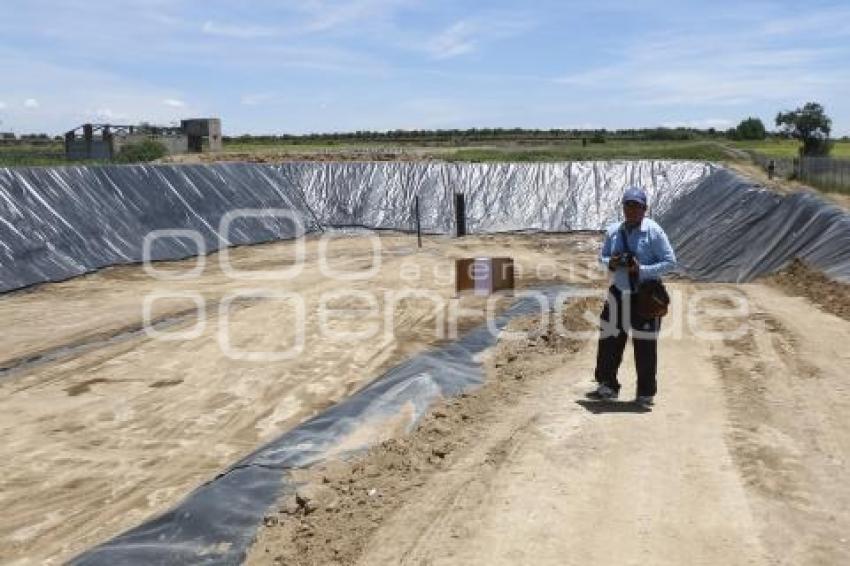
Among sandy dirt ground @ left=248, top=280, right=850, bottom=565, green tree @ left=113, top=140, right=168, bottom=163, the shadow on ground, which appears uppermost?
green tree @ left=113, top=140, right=168, bottom=163

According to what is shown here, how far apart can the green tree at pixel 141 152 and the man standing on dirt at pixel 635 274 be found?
4543 centimetres

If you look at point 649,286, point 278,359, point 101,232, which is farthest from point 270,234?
point 649,286

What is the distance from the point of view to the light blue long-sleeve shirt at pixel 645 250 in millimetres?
6539

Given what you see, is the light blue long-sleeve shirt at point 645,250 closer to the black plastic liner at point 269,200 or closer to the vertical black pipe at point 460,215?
the black plastic liner at point 269,200

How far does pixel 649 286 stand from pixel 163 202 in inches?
840

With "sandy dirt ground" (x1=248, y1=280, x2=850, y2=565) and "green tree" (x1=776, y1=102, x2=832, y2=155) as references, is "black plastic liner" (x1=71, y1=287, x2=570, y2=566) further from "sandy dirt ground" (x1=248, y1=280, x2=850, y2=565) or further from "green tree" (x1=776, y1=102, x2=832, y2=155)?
"green tree" (x1=776, y1=102, x2=832, y2=155)

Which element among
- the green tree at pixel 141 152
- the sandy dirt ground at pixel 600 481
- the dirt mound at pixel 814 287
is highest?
the green tree at pixel 141 152

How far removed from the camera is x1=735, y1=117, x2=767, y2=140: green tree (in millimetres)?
92500

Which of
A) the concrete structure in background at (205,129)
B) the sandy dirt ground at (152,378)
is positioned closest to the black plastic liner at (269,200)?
the sandy dirt ground at (152,378)

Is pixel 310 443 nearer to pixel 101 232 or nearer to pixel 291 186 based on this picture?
pixel 101 232

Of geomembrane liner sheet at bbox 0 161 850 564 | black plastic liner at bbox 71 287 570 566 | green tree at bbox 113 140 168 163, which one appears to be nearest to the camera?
black plastic liner at bbox 71 287 570 566

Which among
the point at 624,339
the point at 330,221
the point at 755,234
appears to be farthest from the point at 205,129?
the point at 624,339

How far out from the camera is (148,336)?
44.1ft

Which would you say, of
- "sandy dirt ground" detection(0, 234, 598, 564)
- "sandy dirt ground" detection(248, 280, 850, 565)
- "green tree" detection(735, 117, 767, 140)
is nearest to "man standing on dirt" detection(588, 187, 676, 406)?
"sandy dirt ground" detection(248, 280, 850, 565)
